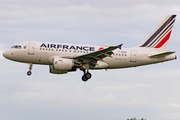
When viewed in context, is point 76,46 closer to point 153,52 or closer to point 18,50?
point 18,50

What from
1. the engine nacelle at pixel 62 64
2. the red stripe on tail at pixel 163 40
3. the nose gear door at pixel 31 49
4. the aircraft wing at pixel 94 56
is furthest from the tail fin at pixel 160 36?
the nose gear door at pixel 31 49

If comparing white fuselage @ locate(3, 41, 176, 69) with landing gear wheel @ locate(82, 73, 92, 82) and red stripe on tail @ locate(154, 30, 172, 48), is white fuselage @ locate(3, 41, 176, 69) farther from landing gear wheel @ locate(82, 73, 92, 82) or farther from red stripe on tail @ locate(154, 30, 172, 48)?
red stripe on tail @ locate(154, 30, 172, 48)

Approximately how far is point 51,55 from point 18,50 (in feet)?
14.6

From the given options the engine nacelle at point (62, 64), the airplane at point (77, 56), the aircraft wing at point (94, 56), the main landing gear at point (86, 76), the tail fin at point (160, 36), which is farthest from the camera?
the tail fin at point (160, 36)

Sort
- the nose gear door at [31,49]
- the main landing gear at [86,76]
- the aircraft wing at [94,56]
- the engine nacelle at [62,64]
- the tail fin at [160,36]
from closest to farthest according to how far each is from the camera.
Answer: the aircraft wing at [94,56]
the engine nacelle at [62,64]
the nose gear door at [31,49]
the main landing gear at [86,76]
the tail fin at [160,36]

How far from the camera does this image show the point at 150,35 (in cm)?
5300

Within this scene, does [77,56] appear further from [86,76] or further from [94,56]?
[86,76]

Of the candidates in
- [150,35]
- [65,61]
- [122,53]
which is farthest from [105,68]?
[150,35]

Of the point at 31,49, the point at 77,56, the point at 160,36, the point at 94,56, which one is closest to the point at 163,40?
the point at 160,36

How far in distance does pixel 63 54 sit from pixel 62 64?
7.29 feet

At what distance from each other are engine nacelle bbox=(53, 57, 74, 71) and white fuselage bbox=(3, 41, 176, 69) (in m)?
1.52

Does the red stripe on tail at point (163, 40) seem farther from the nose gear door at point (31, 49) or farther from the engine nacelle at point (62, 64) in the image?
the nose gear door at point (31, 49)

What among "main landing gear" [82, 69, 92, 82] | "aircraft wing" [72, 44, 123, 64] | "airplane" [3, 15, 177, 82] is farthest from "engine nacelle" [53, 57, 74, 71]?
"main landing gear" [82, 69, 92, 82]

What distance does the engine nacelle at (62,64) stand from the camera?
44969 millimetres
